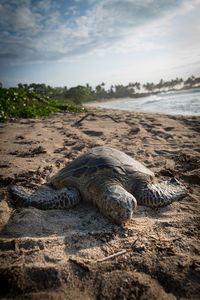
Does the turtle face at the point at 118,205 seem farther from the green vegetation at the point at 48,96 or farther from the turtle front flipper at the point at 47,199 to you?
the green vegetation at the point at 48,96

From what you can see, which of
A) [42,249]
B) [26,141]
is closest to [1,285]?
[42,249]

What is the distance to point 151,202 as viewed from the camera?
221 cm

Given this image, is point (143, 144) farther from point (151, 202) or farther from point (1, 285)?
point (1, 285)

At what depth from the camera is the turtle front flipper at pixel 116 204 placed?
174 cm

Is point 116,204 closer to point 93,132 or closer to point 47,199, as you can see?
point 47,199

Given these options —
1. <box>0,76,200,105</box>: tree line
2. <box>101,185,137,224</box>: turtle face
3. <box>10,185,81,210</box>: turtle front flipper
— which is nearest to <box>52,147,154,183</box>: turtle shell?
<box>10,185,81,210</box>: turtle front flipper

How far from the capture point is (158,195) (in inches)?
88.5

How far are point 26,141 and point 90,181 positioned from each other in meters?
3.17

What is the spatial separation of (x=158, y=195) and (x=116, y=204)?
32.7 inches

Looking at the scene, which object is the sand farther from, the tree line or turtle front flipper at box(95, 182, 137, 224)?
the tree line

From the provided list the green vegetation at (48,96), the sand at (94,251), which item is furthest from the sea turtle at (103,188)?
the green vegetation at (48,96)

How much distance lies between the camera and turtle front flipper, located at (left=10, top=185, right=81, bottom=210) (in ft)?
6.85

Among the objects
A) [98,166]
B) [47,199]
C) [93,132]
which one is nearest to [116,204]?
[98,166]

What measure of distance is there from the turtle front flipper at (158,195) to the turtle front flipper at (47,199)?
3.11ft
